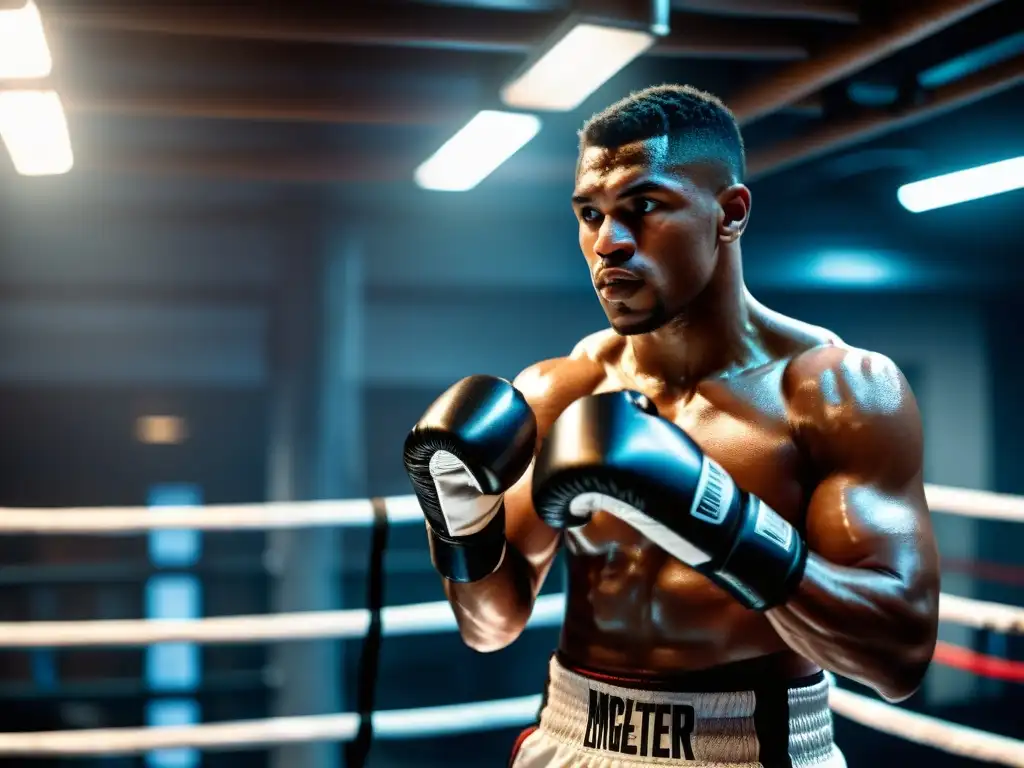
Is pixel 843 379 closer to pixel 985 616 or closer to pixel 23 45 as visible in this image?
pixel 985 616

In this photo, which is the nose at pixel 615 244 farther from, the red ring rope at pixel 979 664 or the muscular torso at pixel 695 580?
the red ring rope at pixel 979 664

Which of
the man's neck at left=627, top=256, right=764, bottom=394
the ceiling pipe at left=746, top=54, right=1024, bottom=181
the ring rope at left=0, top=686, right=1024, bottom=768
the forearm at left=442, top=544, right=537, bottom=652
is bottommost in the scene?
the ring rope at left=0, top=686, right=1024, bottom=768

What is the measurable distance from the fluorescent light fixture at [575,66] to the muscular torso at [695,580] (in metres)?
1.31

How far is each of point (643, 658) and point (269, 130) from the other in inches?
136

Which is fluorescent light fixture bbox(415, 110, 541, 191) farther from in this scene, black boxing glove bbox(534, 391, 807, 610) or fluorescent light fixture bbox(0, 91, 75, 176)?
black boxing glove bbox(534, 391, 807, 610)

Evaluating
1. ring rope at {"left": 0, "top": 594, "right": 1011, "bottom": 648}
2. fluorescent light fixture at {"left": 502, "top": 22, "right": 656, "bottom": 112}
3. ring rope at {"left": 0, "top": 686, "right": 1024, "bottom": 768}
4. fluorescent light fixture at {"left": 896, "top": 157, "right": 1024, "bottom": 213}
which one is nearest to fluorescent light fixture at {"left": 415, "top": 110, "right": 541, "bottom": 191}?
fluorescent light fixture at {"left": 502, "top": 22, "right": 656, "bottom": 112}

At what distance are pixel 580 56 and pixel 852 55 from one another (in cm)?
75

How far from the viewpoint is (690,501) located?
0.92 metres

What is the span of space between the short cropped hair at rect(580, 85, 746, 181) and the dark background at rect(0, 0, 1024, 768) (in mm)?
1268

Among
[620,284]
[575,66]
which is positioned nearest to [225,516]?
[620,284]

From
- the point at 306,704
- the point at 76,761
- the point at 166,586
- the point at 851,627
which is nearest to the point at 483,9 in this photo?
the point at 851,627

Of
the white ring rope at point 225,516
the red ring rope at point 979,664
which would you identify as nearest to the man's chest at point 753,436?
the white ring rope at point 225,516

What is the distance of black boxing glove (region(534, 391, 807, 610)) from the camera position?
92 cm

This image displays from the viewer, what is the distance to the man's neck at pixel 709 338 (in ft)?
4.05
